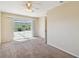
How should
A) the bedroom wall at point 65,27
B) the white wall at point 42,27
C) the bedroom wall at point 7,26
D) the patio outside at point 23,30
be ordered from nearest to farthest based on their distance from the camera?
1. the bedroom wall at point 65,27
2. the bedroom wall at point 7,26
3. the patio outside at point 23,30
4. the white wall at point 42,27

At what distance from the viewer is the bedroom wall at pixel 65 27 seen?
3.59 m

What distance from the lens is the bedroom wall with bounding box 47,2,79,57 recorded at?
359 centimetres

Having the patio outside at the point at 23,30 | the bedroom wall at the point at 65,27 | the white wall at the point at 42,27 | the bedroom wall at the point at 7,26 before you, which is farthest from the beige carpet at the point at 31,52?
the white wall at the point at 42,27

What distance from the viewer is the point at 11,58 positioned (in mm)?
3447

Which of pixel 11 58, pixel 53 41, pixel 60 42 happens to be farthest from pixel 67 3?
pixel 11 58

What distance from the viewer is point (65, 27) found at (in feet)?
13.8

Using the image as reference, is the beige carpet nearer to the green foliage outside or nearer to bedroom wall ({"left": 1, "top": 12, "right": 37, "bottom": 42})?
bedroom wall ({"left": 1, "top": 12, "right": 37, "bottom": 42})

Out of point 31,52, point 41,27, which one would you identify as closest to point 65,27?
point 31,52

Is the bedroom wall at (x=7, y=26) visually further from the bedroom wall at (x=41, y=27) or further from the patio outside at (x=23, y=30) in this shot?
the bedroom wall at (x=41, y=27)

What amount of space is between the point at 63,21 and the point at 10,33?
4.41 m

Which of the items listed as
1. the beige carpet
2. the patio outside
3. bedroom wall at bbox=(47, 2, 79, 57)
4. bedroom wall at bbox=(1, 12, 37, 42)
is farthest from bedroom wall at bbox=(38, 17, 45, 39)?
the beige carpet

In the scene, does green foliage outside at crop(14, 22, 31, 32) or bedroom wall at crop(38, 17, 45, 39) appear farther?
bedroom wall at crop(38, 17, 45, 39)

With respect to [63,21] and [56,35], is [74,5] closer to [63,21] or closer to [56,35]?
[63,21]

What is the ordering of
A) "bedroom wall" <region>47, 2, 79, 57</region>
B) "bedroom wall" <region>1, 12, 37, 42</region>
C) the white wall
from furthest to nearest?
the white wall
"bedroom wall" <region>1, 12, 37, 42</region>
"bedroom wall" <region>47, 2, 79, 57</region>
